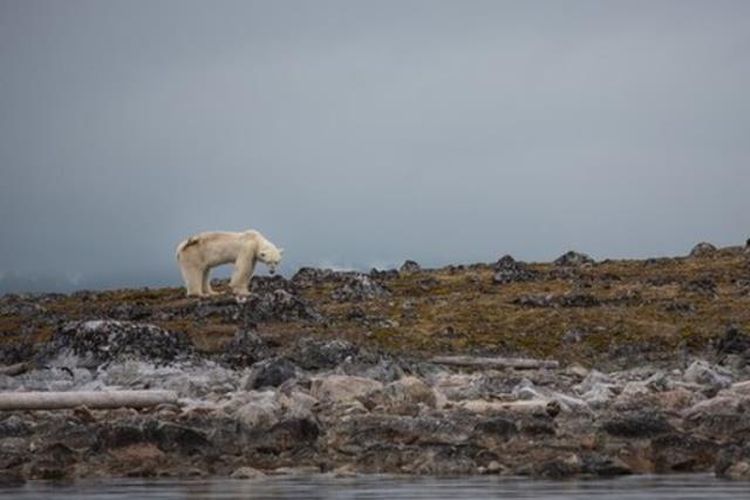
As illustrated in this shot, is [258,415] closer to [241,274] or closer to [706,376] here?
[706,376]

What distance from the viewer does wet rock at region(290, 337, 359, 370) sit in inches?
1619

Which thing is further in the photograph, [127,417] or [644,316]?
[644,316]

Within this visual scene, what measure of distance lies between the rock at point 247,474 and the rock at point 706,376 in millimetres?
13448

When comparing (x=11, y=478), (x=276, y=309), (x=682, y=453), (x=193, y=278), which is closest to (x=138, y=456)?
(x=11, y=478)

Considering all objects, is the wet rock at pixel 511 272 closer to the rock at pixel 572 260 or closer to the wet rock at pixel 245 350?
the rock at pixel 572 260

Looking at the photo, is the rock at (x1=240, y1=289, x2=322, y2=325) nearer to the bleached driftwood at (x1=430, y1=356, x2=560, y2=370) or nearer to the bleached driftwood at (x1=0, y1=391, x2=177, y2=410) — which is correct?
the bleached driftwood at (x1=430, y1=356, x2=560, y2=370)

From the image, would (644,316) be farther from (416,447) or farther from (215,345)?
(416,447)

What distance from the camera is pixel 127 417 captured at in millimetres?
31266

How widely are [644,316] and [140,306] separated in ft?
51.8

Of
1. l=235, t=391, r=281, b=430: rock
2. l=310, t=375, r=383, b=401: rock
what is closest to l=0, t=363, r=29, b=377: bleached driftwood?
l=310, t=375, r=383, b=401: rock

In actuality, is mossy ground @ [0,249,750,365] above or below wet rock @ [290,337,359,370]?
above

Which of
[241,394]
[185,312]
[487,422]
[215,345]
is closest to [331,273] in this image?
[185,312]

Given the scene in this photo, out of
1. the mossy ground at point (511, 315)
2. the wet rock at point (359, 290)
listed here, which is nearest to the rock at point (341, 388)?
the mossy ground at point (511, 315)

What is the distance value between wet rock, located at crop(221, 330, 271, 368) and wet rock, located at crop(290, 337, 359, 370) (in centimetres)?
245
